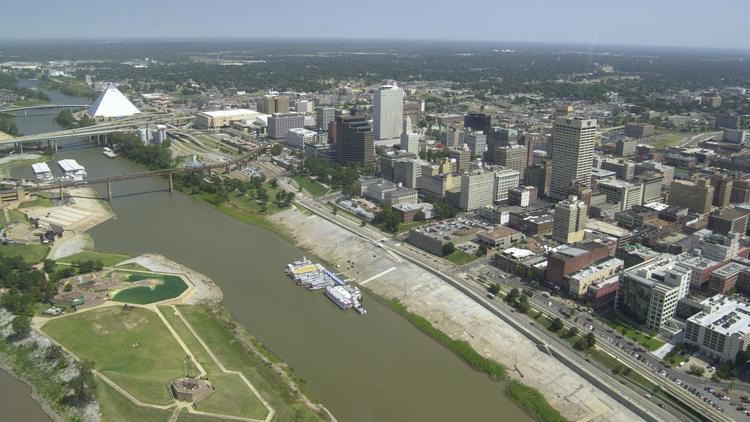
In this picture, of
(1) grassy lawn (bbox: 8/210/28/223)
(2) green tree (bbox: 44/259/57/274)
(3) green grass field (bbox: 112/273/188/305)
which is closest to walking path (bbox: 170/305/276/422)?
(3) green grass field (bbox: 112/273/188/305)

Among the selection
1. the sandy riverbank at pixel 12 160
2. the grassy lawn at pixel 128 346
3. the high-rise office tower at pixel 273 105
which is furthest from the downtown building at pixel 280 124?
the grassy lawn at pixel 128 346

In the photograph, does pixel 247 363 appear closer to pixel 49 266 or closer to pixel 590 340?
pixel 590 340

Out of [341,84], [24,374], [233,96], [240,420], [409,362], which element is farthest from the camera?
[341,84]

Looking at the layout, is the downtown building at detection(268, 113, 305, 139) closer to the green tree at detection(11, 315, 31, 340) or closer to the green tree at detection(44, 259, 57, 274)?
the green tree at detection(44, 259, 57, 274)

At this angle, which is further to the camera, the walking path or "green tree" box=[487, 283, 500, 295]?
"green tree" box=[487, 283, 500, 295]

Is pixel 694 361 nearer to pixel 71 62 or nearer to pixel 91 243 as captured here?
pixel 91 243

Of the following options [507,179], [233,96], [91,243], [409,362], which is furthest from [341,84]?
[409,362]

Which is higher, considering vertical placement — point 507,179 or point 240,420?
point 507,179
